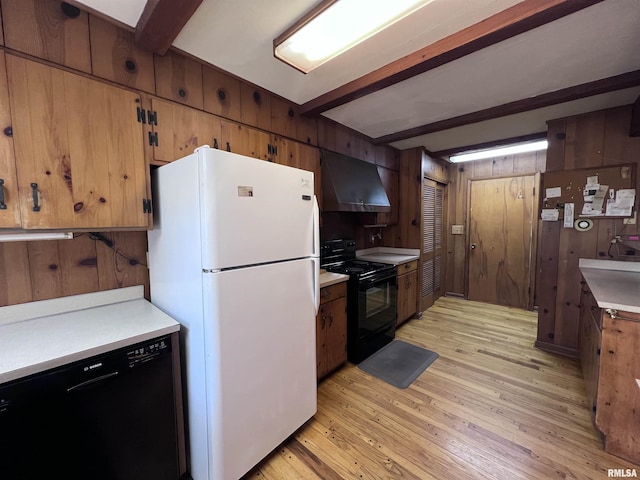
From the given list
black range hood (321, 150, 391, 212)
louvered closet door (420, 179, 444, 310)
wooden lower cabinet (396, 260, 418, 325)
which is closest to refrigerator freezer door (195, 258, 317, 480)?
black range hood (321, 150, 391, 212)

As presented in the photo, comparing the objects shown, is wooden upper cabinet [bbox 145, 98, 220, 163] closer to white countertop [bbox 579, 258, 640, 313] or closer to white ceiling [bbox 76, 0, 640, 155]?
white ceiling [bbox 76, 0, 640, 155]

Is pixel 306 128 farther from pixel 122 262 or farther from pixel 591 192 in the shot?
pixel 591 192

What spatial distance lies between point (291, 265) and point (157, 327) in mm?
762

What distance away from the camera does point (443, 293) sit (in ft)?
16.0

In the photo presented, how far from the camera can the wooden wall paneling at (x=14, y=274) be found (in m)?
1.32

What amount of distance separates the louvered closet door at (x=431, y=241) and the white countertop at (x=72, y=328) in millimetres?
3468

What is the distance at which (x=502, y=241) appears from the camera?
14.1 ft

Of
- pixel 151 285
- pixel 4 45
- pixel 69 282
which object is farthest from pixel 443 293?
pixel 4 45

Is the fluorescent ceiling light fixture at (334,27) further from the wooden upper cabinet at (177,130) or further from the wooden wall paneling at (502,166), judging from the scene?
the wooden wall paneling at (502,166)

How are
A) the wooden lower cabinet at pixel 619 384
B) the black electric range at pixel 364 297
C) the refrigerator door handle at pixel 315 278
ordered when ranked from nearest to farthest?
the wooden lower cabinet at pixel 619 384 < the refrigerator door handle at pixel 315 278 < the black electric range at pixel 364 297

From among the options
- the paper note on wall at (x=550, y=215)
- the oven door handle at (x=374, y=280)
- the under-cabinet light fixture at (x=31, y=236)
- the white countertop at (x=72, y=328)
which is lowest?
the oven door handle at (x=374, y=280)

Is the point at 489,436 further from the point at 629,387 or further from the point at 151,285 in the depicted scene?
the point at 151,285

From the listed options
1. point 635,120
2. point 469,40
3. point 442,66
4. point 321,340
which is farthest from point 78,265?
point 635,120

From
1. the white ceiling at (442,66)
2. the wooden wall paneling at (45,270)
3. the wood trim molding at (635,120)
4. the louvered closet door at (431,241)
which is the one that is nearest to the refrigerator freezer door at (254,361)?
the wooden wall paneling at (45,270)
